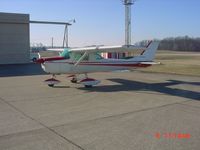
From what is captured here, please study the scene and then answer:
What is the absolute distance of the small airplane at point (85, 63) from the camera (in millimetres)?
12500

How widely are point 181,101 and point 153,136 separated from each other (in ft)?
13.8

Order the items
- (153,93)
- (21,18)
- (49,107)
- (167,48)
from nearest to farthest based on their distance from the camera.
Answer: (49,107) → (153,93) → (21,18) → (167,48)

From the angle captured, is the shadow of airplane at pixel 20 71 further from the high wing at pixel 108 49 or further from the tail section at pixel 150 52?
the tail section at pixel 150 52

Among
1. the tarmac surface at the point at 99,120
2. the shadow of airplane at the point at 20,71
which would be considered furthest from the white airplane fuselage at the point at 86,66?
the shadow of airplane at the point at 20,71

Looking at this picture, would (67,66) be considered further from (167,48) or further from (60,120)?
(167,48)

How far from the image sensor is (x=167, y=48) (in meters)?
125

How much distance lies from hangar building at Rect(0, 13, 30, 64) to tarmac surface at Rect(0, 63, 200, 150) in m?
23.1

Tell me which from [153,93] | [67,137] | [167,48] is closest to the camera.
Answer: [67,137]

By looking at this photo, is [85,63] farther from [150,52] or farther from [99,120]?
[99,120]

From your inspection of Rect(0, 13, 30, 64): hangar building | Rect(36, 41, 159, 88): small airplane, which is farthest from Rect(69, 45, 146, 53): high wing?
Rect(0, 13, 30, 64): hangar building

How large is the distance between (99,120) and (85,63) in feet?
22.0

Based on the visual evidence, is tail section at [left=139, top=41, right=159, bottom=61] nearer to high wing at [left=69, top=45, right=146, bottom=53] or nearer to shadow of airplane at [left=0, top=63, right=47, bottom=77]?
high wing at [left=69, top=45, right=146, bottom=53]

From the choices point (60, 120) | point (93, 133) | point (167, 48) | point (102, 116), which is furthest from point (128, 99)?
point (167, 48)

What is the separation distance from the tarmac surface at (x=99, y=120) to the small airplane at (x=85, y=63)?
159 cm
